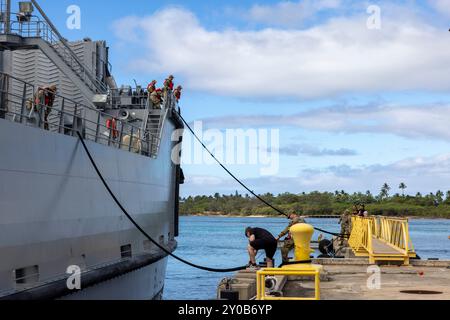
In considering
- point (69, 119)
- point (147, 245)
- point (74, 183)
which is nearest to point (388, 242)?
point (147, 245)

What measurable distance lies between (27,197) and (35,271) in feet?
3.90

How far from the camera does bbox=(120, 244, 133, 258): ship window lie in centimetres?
1425

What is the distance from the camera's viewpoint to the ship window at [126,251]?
14247 millimetres

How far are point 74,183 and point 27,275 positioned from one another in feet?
6.72

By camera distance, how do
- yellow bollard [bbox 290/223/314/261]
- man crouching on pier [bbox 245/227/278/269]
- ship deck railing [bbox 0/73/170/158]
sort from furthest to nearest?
man crouching on pier [bbox 245/227/278/269] < ship deck railing [bbox 0/73/170/158] < yellow bollard [bbox 290/223/314/261]

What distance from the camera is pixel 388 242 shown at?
19078 mm

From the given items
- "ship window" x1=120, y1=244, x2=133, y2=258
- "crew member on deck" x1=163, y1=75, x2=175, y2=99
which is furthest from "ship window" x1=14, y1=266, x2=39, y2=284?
"crew member on deck" x1=163, y1=75, x2=175, y2=99

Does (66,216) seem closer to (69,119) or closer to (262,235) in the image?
(262,235)

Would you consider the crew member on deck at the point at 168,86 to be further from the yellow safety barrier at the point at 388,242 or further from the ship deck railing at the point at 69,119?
the yellow safety barrier at the point at 388,242

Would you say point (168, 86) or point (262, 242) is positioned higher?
point (168, 86)

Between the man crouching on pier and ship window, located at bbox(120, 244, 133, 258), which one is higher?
the man crouching on pier

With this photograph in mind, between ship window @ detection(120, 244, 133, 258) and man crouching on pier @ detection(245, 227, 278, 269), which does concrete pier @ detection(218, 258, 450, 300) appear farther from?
ship window @ detection(120, 244, 133, 258)

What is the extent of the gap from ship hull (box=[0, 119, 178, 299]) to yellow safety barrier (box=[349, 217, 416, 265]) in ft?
18.0
